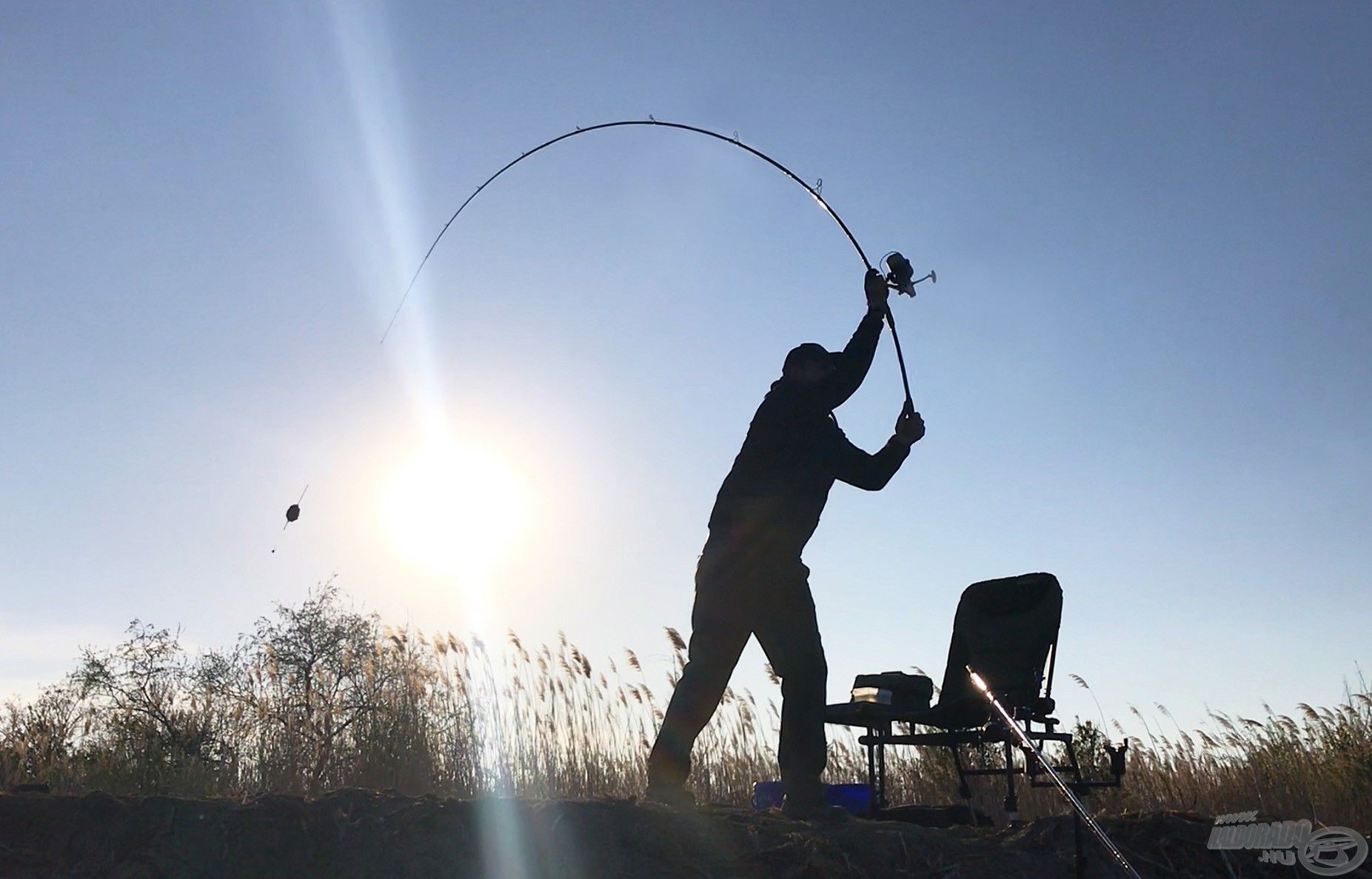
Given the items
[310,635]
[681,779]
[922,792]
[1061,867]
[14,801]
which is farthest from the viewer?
[310,635]

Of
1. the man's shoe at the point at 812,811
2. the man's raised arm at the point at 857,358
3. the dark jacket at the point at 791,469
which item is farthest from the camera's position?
the man's raised arm at the point at 857,358

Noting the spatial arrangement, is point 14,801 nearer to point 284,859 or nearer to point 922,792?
point 284,859

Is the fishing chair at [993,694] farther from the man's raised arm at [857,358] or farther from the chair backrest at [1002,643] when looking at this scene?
the man's raised arm at [857,358]

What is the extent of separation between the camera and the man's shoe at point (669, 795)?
4.51m

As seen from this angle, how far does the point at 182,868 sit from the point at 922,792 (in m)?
5.63

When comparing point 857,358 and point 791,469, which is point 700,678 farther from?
point 857,358

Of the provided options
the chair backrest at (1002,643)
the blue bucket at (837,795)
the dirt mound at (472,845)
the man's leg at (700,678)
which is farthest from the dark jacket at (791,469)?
the blue bucket at (837,795)

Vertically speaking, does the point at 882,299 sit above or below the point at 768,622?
above

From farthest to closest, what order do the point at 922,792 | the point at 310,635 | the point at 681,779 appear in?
1. the point at 310,635
2. the point at 922,792
3. the point at 681,779

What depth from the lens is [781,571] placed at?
188 inches

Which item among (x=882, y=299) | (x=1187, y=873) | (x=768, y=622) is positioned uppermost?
(x=882, y=299)

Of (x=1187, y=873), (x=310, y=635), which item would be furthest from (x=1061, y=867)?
(x=310, y=635)

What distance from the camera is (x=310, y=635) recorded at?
10.5 m

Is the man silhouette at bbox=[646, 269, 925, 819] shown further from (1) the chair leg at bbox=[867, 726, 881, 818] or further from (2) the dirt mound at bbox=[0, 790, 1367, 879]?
(1) the chair leg at bbox=[867, 726, 881, 818]
